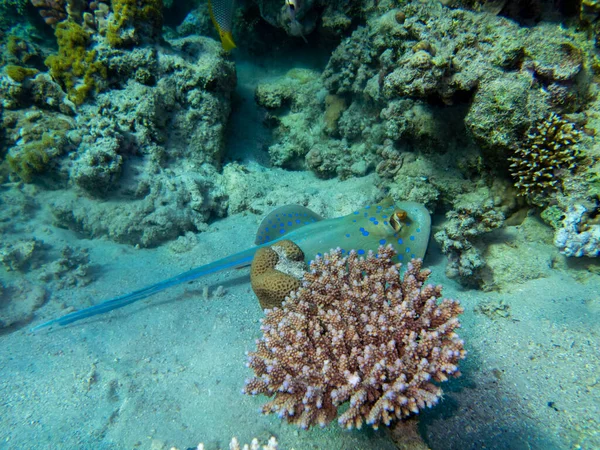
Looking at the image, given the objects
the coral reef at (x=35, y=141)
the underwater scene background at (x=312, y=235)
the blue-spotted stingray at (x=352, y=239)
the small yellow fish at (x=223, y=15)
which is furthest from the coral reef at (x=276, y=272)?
the coral reef at (x=35, y=141)

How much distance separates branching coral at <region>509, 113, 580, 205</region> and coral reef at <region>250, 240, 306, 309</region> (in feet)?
9.89

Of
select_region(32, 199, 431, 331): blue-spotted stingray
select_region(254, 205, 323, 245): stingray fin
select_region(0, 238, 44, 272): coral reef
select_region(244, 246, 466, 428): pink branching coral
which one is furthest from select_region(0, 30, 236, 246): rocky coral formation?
select_region(244, 246, 466, 428): pink branching coral

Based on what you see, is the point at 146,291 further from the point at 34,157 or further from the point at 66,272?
the point at 34,157

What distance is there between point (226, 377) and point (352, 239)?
239cm

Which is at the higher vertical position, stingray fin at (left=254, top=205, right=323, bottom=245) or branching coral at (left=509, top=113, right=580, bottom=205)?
branching coral at (left=509, top=113, right=580, bottom=205)

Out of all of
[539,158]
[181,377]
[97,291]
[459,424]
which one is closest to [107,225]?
[97,291]

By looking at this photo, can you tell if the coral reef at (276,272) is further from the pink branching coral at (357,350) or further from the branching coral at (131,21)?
the branching coral at (131,21)

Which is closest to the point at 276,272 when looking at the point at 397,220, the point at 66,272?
the point at 397,220

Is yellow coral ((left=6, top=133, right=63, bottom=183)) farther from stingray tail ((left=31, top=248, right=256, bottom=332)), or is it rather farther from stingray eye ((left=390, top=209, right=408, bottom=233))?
stingray eye ((left=390, top=209, right=408, bottom=233))

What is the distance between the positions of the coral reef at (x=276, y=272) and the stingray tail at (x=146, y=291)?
0.60m

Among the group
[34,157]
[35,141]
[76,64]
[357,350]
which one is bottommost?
[357,350]

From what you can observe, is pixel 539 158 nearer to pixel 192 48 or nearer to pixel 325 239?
pixel 325 239

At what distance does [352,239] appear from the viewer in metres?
4.36

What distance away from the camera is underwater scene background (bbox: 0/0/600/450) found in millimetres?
2518
